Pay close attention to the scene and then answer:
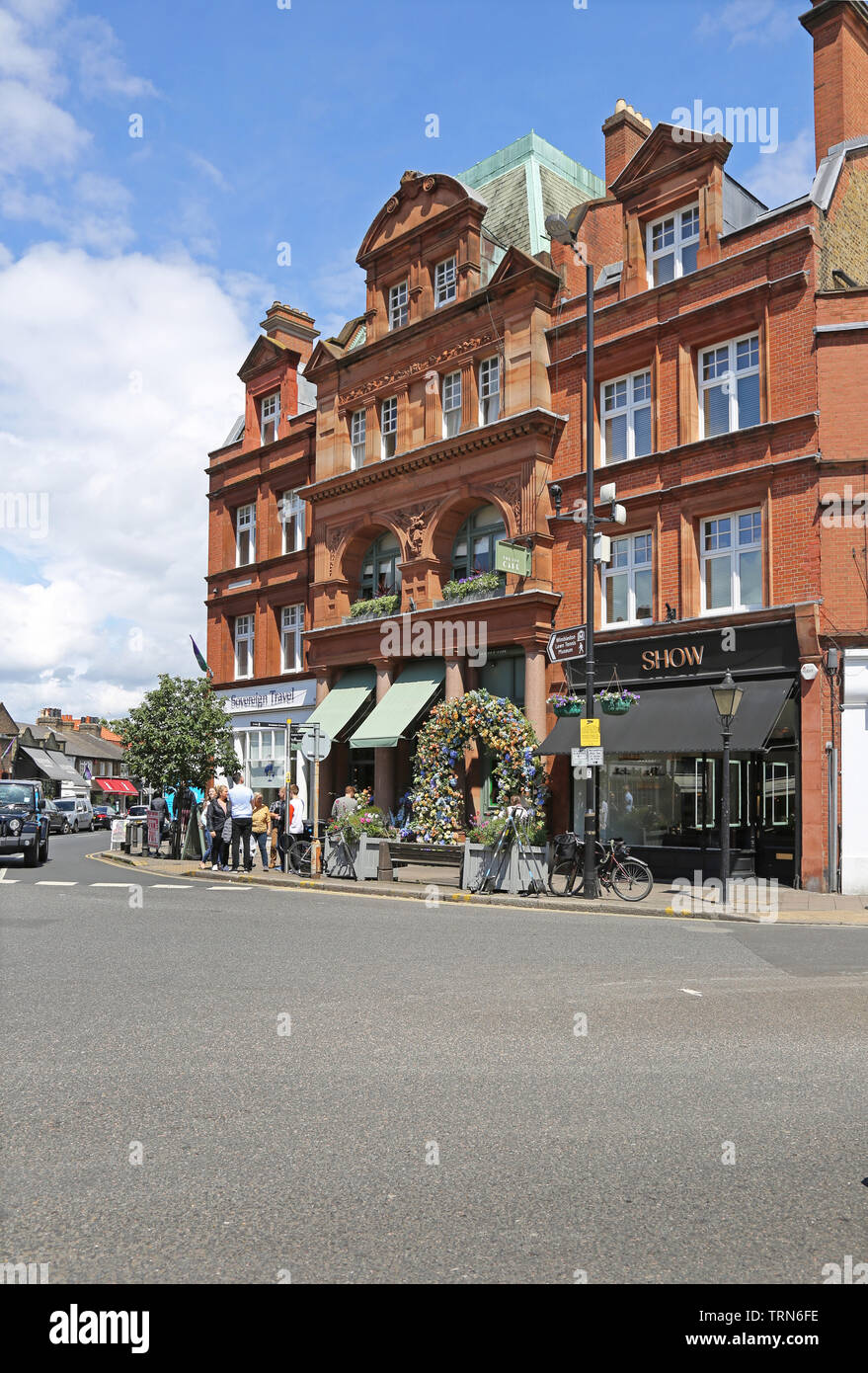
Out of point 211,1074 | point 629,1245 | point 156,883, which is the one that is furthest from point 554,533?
point 629,1245

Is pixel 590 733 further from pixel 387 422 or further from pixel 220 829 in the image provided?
pixel 387 422

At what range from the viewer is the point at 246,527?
122 feet

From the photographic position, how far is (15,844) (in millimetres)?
24859

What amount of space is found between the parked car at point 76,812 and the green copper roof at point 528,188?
41243mm

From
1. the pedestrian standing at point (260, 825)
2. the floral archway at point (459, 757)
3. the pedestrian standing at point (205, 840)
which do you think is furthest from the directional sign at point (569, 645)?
the pedestrian standing at point (205, 840)

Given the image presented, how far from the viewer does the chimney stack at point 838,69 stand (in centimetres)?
2267

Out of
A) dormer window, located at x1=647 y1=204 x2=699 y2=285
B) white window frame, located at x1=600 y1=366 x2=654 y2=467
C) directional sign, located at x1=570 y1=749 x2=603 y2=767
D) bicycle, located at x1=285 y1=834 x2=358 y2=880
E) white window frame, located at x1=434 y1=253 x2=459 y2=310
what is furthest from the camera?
white window frame, located at x1=434 y1=253 x2=459 y2=310

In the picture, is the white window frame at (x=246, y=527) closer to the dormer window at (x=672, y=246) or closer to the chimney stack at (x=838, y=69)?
the dormer window at (x=672, y=246)

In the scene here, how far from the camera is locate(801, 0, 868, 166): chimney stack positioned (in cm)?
2267

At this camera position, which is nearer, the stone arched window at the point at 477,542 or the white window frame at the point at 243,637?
the stone arched window at the point at 477,542

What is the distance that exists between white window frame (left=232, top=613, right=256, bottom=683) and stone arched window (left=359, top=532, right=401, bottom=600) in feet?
22.1

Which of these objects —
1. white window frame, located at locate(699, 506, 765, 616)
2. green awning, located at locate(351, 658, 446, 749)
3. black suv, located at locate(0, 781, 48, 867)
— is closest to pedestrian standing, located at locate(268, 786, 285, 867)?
green awning, located at locate(351, 658, 446, 749)

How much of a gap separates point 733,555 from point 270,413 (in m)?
20.5

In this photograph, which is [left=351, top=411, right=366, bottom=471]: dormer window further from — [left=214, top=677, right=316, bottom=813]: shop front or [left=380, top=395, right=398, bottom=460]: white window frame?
[left=214, top=677, right=316, bottom=813]: shop front
